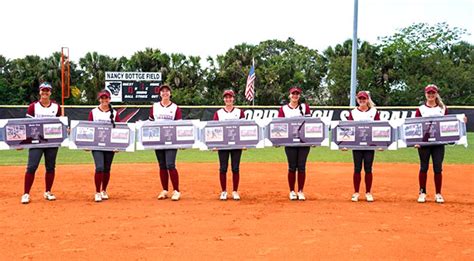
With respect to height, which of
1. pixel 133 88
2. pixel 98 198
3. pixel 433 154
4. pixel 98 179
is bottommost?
pixel 98 198

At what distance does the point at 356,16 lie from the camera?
24.4 meters

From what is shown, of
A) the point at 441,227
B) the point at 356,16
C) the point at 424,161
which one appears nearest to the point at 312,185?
the point at 424,161

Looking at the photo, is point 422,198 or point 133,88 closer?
point 422,198

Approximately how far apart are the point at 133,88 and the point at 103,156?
19.7 meters

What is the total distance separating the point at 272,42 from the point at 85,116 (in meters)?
27.9

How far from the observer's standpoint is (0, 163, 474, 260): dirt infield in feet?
17.6

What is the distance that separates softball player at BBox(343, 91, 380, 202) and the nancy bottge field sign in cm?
2019

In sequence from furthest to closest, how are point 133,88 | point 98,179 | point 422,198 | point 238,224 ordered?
1. point 133,88
2. point 98,179
3. point 422,198
4. point 238,224

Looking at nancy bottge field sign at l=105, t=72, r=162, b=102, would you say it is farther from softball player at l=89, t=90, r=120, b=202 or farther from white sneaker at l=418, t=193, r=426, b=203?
white sneaker at l=418, t=193, r=426, b=203

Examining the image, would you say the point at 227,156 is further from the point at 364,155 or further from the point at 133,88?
the point at 133,88

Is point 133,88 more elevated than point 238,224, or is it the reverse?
point 133,88

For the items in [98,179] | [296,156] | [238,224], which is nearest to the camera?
[238,224]

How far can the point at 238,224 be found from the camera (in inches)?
264

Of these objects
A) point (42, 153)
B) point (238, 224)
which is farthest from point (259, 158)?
point (238, 224)
